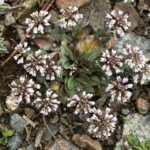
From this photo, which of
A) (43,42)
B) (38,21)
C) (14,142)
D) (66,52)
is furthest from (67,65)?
(14,142)

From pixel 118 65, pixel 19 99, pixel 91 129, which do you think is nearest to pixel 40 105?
pixel 19 99

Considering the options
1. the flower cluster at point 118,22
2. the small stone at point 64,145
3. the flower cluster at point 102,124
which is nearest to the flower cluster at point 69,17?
the flower cluster at point 118,22

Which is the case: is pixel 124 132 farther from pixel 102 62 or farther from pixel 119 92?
pixel 102 62

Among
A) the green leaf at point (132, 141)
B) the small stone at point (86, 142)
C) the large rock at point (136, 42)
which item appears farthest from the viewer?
the large rock at point (136, 42)

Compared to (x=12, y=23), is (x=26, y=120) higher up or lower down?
lower down

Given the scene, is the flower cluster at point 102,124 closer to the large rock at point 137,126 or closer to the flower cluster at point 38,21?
the large rock at point 137,126

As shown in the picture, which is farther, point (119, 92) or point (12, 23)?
point (12, 23)

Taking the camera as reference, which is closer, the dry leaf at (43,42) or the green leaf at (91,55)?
the green leaf at (91,55)
